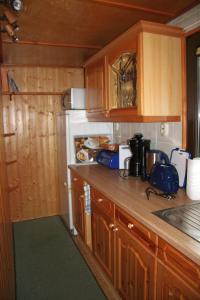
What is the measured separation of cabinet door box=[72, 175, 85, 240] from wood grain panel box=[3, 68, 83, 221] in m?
0.72

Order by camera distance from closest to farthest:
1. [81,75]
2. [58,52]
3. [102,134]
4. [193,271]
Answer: [193,271] < [58,52] < [102,134] < [81,75]

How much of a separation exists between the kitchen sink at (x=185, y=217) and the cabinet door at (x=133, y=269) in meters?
0.21

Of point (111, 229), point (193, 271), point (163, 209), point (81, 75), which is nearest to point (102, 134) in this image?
point (81, 75)

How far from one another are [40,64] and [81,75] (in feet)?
1.92

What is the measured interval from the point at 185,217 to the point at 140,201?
0.32 meters

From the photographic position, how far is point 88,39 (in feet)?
7.40

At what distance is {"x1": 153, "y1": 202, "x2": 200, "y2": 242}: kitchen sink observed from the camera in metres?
1.12

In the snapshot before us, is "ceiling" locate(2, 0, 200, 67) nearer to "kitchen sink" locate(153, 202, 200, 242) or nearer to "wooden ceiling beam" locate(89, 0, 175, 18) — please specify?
"wooden ceiling beam" locate(89, 0, 175, 18)

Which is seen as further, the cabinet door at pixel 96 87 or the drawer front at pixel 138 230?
the cabinet door at pixel 96 87

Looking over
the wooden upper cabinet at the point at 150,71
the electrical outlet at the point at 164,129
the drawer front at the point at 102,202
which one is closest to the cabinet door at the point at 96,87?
the wooden upper cabinet at the point at 150,71

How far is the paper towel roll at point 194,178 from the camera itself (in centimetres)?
148

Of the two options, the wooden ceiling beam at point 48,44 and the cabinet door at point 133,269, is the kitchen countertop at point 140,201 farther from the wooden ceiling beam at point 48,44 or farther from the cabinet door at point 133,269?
the wooden ceiling beam at point 48,44

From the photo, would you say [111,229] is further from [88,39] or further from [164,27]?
[88,39]

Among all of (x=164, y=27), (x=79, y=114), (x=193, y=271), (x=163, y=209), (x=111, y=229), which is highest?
(x=164, y=27)
